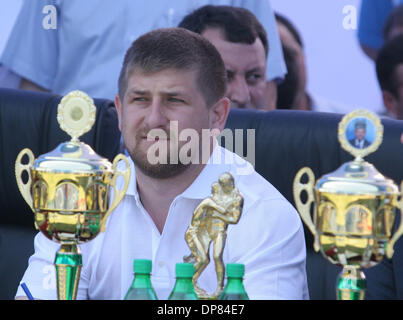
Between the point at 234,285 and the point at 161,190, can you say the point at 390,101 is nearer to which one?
the point at 161,190

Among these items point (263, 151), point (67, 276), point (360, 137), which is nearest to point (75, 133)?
point (67, 276)

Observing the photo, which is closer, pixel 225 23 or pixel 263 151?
pixel 263 151

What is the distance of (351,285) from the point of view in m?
1.44

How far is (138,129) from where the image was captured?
6.14 feet

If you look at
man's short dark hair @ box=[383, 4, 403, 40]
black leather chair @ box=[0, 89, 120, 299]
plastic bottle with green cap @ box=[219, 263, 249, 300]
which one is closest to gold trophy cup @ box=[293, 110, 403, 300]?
plastic bottle with green cap @ box=[219, 263, 249, 300]

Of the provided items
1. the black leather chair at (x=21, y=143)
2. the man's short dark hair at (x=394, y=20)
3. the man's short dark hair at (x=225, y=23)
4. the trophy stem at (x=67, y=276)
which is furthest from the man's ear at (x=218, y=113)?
the man's short dark hair at (x=394, y=20)

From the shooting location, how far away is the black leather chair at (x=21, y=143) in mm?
2564

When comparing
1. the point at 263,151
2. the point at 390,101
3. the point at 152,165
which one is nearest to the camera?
the point at 152,165

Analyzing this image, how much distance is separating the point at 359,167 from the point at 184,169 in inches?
24.6

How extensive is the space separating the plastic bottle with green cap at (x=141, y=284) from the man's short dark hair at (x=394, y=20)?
97.4 inches

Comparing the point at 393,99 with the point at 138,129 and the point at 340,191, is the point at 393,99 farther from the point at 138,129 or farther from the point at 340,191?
the point at 340,191

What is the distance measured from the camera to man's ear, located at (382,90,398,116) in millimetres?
3303

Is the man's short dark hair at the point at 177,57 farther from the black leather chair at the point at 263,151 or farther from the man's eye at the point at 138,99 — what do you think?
the black leather chair at the point at 263,151

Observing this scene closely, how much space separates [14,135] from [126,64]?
764 mm
